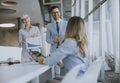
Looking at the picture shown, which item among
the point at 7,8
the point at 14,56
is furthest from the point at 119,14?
the point at 7,8

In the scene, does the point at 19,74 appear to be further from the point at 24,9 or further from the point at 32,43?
the point at 24,9

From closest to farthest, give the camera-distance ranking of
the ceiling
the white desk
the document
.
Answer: the white desk
the document
the ceiling

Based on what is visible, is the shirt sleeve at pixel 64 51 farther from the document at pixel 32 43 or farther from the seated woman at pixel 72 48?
the document at pixel 32 43

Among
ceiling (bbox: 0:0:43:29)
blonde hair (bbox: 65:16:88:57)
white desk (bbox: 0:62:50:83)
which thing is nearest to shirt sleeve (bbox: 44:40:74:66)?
blonde hair (bbox: 65:16:88:57)

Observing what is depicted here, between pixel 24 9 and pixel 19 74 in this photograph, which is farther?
pixel 24 9

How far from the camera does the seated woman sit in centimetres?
188

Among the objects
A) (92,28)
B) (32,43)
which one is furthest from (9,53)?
(92,28)

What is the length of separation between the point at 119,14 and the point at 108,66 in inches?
55.1

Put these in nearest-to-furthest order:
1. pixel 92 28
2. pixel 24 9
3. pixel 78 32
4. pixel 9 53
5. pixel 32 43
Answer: pixel 78 32 → pixel 9 53 → pixel 32 43 → pixel 92 28 → pixel 24 9

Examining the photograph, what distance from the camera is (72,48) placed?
1.90 meters

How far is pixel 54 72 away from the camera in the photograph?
3.40m

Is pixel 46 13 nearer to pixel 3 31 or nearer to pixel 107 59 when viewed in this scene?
pixel 3 31

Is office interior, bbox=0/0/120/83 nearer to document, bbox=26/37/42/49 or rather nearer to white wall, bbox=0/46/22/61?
white wall, bbox=0/46/22/61

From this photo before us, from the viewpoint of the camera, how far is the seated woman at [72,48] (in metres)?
1.88
